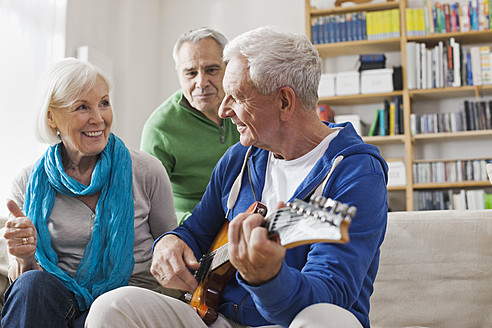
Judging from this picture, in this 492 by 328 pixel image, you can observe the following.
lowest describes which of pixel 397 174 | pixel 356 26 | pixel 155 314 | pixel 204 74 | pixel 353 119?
pixel 155 314

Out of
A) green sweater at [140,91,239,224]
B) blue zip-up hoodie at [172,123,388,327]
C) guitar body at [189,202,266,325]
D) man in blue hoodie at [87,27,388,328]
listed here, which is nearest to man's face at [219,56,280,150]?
man in blue hoodie at [87,27,388,328]

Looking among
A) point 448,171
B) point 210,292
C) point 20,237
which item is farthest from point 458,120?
point 20,237

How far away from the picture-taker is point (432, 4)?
451 cm

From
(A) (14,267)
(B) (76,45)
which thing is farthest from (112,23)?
(A) (14,267)

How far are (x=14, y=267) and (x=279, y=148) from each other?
86 cm

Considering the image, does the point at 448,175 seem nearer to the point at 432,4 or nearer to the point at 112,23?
the point at 432,4

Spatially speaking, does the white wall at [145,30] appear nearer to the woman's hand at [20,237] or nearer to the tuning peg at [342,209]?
the woman's hand at [20,237]

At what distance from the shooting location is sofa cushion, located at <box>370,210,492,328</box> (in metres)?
1.75

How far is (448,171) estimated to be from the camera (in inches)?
168

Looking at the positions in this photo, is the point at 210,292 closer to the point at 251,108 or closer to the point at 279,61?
the point at 251,108

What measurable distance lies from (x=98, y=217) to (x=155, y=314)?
63 centimetres

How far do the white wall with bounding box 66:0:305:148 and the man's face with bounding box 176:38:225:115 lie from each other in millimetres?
2096

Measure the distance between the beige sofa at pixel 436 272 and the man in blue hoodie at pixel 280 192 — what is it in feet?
1.86

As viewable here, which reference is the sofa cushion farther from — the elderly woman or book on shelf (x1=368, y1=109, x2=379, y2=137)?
book on shelf (x1=368, y1=109, x2=379, y2=137)
